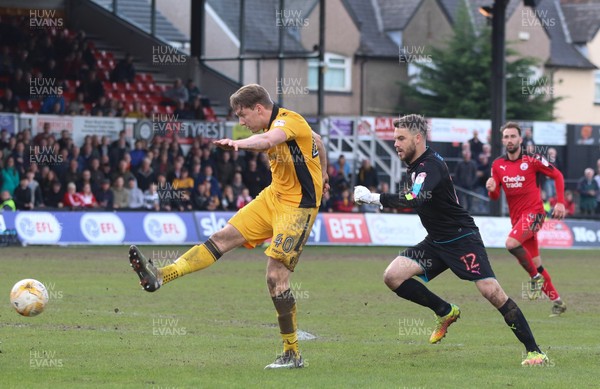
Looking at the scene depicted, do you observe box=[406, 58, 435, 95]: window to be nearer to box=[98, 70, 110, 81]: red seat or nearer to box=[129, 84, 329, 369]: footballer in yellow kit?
box=[98, 70, 110, 81]: red seat

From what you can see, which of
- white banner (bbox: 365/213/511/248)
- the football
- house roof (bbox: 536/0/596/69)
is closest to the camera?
the football

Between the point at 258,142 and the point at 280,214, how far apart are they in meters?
1.10

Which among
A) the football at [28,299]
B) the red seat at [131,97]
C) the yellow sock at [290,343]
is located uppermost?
the red seat at [131,97]

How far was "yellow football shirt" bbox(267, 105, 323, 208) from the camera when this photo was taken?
974 centimetres

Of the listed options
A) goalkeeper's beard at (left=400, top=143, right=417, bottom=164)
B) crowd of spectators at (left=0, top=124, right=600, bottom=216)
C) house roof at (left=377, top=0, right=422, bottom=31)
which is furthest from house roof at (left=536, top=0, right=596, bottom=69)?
goalkeeper's beard at (left=400, top=143, right=417, bottom=164)

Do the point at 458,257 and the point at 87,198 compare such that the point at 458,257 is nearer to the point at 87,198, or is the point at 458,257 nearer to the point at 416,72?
→ the point at 87,198

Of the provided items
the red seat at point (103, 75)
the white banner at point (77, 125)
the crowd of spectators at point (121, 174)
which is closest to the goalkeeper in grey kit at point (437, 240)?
the crowd of spectators at point (121, 174)

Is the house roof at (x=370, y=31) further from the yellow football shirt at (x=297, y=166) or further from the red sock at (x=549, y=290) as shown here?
the yellow football shirt at (x=297, y=166)

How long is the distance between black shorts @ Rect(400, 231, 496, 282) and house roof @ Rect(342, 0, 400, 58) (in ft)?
141

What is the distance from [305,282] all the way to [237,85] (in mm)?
18189

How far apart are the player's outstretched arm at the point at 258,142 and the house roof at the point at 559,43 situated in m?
50.0

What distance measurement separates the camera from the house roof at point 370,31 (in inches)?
2114

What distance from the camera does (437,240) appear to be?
1050 cm

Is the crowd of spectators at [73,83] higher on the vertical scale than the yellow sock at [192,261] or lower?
higher
